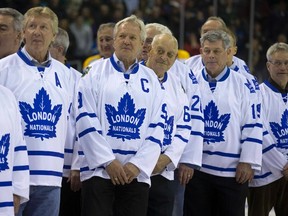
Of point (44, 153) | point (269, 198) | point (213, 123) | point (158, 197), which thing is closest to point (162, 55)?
point (213, 123)

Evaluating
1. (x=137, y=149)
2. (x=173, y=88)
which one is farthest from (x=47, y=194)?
(x=173, y=88)

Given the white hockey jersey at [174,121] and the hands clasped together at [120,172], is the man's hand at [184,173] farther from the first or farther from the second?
the hands clasped together at [120,172]

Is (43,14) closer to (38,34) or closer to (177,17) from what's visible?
(38,34)

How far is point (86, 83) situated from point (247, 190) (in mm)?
1537

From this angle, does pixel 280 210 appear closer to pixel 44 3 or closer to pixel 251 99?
pixel 251 99

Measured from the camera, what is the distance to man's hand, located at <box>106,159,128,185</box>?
16.9ft

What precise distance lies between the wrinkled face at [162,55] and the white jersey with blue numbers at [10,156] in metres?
1.44

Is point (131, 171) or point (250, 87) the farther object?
point (250, 87)

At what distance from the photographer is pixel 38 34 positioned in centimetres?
517

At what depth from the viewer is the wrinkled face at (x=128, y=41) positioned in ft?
17.7

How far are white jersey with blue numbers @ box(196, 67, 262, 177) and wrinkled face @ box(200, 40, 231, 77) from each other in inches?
3.1

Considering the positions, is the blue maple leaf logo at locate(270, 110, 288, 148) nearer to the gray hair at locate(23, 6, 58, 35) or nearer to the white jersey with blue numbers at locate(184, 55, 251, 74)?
the white jersey with blue numbers at locate(184, 55, 251, 74)

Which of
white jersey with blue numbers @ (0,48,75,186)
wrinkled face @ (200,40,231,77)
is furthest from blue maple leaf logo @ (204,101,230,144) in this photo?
white jersey with blue numbers @ (0,48,75,186)

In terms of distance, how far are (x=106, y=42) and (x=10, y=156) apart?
245 centimetres
